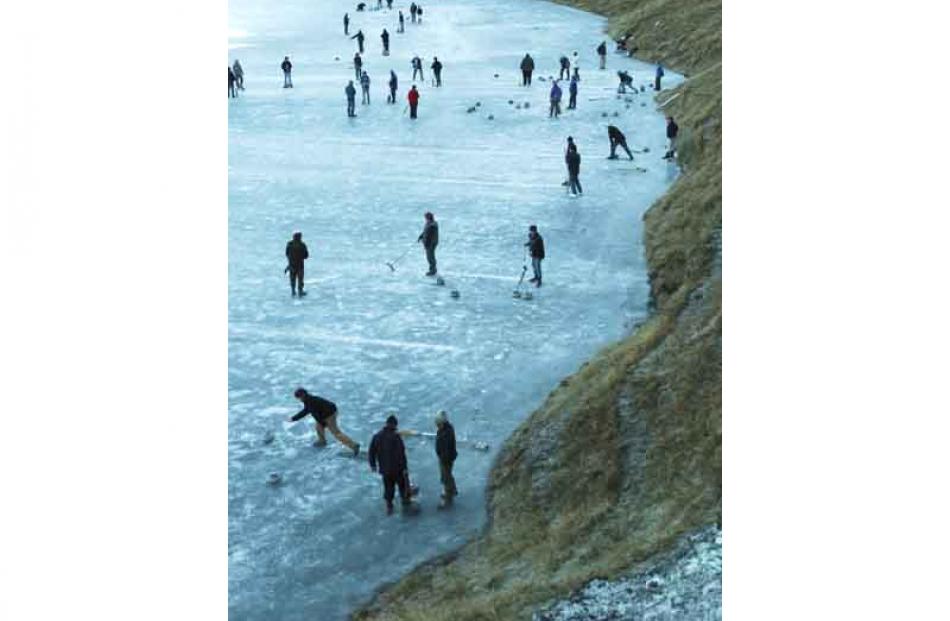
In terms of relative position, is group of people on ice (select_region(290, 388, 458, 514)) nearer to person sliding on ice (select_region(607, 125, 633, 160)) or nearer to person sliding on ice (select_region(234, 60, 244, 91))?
person sliding on ice (select_region(607, 125, 633, 160))

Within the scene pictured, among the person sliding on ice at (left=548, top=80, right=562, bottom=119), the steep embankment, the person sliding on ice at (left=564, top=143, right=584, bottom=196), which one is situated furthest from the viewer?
the person sliding on ice at (left=548, top=80, right=562, bottom=119)

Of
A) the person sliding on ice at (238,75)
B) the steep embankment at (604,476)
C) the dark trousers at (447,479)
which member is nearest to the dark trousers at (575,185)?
the steep embankment at (604,476)

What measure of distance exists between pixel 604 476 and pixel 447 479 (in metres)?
1.60

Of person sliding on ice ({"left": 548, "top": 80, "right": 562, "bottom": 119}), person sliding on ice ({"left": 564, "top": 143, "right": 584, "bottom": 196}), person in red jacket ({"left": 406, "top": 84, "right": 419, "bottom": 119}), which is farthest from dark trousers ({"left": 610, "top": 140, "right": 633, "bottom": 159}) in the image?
person in red jacket ({"left": 406, "top": 84, "right": 419, "bottom": 119})

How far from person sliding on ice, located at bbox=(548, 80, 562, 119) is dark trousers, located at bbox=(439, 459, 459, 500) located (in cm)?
1816

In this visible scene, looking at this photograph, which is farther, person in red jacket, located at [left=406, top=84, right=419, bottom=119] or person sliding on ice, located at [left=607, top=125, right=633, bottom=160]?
person in red jacket, located at [left=406, top=84, right=419, bottom=119]

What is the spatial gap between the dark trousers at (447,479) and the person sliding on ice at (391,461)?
0.37 metres

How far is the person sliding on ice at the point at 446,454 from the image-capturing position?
12737 mm

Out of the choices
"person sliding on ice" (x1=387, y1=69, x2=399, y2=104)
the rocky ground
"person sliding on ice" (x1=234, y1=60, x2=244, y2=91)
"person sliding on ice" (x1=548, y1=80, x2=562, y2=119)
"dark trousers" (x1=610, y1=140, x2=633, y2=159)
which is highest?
"person sliding on ice" (x1=234, y1=60, x2=244, y2=91)

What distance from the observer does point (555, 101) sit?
3005 cm

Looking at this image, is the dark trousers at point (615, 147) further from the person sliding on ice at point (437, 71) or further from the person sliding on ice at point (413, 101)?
the person sliding on ice at point (437, 71)

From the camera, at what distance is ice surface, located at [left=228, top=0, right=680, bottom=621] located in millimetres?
12602

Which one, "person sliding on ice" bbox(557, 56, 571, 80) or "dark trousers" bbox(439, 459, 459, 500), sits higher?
"person sliding on ice" bbox(557, 56, 571, 80)
